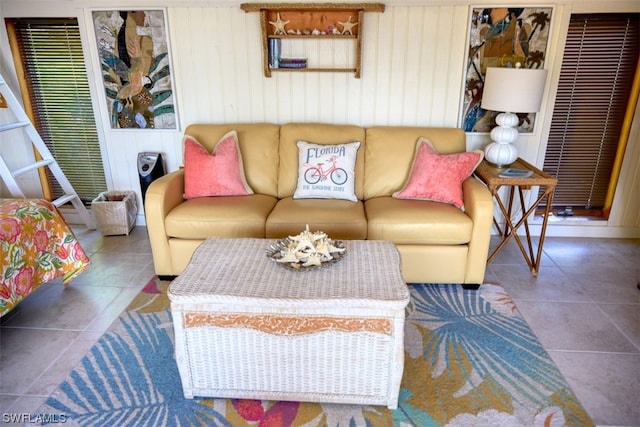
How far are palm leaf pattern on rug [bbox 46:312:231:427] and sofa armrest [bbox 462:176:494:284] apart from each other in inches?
63.3

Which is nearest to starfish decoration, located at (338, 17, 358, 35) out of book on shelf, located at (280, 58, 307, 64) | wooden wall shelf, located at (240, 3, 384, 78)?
wooden wall shelf, located at (240, 3, 384, 78)

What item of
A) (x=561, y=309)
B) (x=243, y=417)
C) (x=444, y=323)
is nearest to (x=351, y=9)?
(x=444, y=323)

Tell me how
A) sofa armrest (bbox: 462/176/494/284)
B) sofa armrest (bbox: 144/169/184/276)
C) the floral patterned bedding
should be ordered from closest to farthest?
1. the floral patterned bedding
2. sofa armrest (bbox: 462/176/494/284)
3. sofa armrest (bbox: 144/169/184/276)

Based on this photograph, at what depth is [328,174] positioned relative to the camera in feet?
9.04

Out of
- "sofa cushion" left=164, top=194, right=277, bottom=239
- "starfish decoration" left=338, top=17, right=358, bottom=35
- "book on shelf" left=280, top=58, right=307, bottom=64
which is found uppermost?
"starfish decoration" left=338, top=17, right=358, bottom=35

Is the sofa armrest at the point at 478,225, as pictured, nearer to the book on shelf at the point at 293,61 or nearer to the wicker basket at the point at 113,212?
the book on shelf at the point at 293,61

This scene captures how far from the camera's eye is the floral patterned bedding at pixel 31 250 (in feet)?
6.73

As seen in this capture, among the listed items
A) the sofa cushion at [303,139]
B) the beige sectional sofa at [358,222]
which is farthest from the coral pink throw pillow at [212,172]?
the sofa cushion at [303,139]

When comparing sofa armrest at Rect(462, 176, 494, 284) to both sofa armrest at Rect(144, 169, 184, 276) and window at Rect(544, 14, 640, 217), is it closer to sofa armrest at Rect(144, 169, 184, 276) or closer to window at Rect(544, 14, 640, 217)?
window at Rect(544, 14, 640, 217)

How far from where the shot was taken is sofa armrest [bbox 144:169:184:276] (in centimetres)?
249

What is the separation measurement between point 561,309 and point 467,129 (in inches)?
57.1

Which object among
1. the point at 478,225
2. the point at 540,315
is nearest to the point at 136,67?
the point at 478,225

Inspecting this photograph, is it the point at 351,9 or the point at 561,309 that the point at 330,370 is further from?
the point at 351,9

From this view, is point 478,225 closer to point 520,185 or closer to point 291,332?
point 520,185
